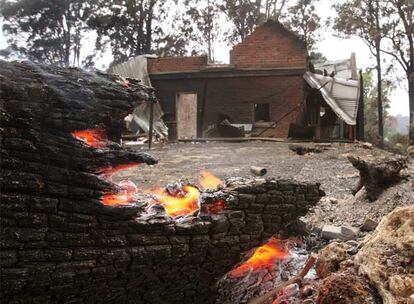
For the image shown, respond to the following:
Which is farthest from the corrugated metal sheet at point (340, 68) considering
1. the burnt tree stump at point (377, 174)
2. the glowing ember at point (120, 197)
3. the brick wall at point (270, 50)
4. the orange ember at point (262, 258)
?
the glowing ember at point (120, 197)

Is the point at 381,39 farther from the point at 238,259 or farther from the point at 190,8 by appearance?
the point at 238,259

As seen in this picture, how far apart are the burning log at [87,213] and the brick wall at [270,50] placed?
14057 mm

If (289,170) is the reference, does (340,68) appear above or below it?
above

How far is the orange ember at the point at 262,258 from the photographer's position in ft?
12.8

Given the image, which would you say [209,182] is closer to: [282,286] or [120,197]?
[282,286]

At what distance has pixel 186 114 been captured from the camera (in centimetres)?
1767

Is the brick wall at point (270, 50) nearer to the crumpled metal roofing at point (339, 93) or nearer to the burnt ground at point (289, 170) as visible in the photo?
the crumpled metal roofing at point (339, 93)

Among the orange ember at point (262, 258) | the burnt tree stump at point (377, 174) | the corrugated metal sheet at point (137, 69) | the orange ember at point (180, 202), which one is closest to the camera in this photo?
the orange ember at point (180, 202)

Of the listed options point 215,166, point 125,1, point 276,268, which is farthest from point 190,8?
point 276,268

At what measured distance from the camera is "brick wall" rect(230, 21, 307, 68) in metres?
16.6

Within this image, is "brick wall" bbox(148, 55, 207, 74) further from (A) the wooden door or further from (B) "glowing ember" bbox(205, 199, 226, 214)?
(B) "glowing ember" bbox(205, 199, 226, 214)

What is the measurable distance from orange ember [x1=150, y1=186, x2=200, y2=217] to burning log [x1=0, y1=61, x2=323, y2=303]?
0.14m

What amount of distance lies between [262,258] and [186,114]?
13918 mm

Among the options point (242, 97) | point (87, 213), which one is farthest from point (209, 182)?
point (242, 97)
